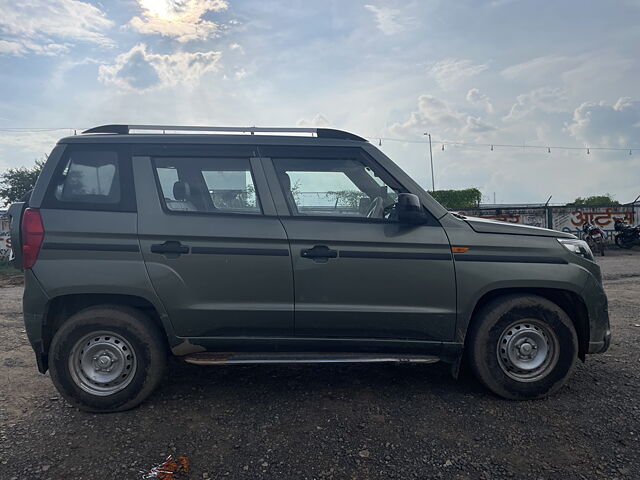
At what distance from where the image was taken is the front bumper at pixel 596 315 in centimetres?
351

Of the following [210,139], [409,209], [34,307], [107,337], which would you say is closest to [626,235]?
[409,209]

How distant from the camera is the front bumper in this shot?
11.5 feet

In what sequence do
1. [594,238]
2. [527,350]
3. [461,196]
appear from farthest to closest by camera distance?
[461,196], [594,238], [527,350]

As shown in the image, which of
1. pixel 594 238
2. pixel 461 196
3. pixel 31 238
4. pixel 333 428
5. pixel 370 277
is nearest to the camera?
pixel 333 428

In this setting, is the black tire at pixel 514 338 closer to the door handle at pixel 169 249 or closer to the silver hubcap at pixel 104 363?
the door handle at pixel 169 249

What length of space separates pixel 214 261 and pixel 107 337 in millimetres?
1015

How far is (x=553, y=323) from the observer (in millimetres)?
3502

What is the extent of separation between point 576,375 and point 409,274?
6.45 feet

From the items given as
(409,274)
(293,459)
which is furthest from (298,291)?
(293,459)

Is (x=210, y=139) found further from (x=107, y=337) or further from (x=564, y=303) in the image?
(x=564, y=303)

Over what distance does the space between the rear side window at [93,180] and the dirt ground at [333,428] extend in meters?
1.60

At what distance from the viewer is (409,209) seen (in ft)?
11.0

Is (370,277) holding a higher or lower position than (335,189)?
lower

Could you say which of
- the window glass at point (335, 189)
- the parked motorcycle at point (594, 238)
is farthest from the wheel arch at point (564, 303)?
the parked motorcycle at point (594, 238)
